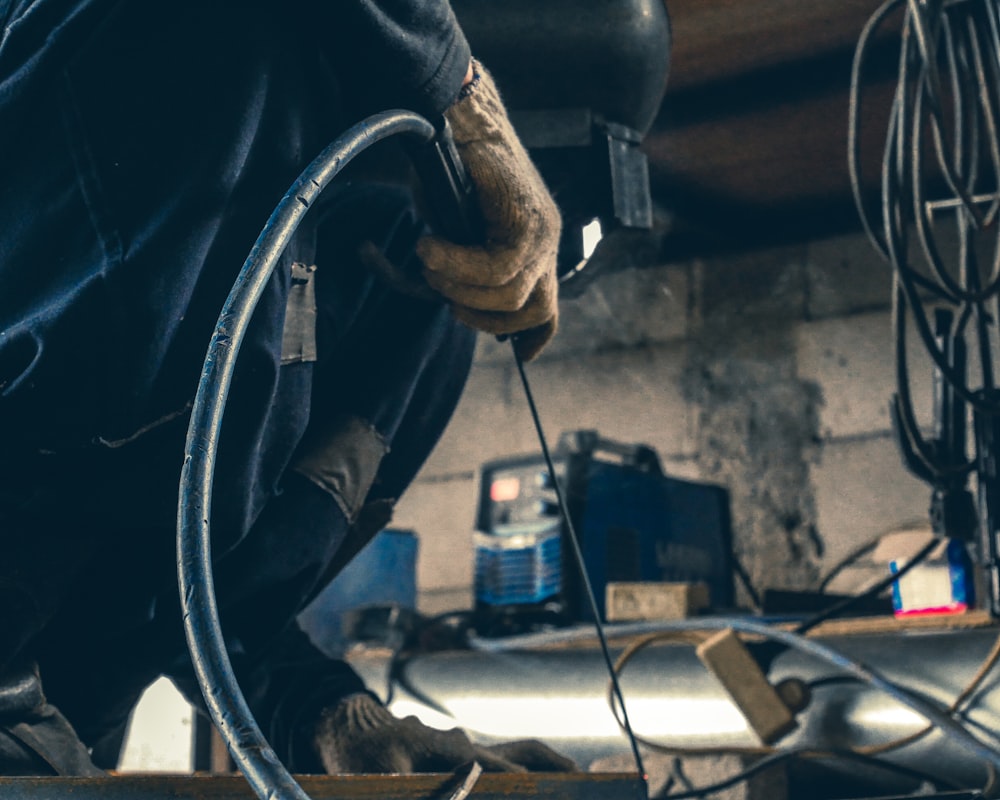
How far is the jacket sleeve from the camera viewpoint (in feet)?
2.44

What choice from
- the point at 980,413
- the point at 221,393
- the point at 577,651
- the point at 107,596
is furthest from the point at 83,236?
the point at 980,413

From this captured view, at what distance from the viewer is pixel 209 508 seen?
2.01 ft

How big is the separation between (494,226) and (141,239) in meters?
0.27

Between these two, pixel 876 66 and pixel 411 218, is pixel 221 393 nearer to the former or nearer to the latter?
pixel 411 218

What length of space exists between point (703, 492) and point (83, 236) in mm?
1787

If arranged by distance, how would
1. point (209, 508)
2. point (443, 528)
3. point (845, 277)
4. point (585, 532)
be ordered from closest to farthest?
1. point (209, 508)
2. point (585, 532)
3. point (845, 277)
4. point (443, 528)

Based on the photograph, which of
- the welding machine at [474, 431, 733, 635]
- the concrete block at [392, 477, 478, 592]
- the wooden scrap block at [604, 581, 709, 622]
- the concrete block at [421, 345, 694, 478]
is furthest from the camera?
the concrete block at [392, 477, 478, 592]

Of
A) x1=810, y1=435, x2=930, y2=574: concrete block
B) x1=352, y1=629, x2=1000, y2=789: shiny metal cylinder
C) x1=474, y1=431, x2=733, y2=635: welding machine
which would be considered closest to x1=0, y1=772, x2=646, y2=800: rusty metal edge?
x1=352, y1=629, x2=1000, y2=789: shiny metal cylinder

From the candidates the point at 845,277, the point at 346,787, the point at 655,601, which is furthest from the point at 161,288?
the point at 845,277

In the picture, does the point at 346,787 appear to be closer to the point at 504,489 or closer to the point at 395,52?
the point at 395,52

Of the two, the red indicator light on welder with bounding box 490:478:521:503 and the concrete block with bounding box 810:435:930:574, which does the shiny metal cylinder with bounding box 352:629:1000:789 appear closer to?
the red indicator light on welder with bounding box 490:478:521:503

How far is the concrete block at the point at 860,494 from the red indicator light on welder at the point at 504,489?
0.72m

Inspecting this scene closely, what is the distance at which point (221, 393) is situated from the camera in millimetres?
617

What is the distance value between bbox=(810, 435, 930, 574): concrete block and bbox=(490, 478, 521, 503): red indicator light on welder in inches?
28.3
